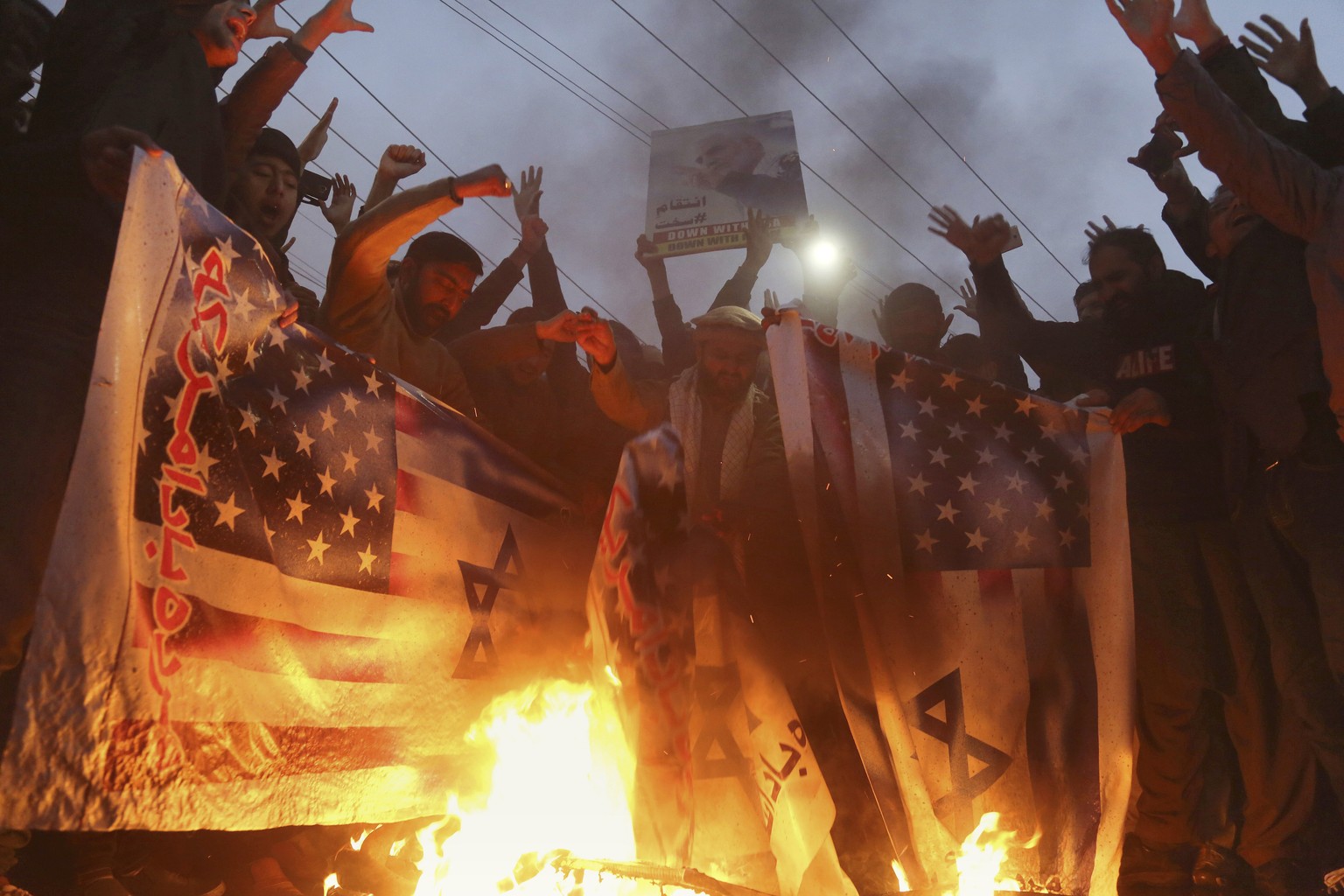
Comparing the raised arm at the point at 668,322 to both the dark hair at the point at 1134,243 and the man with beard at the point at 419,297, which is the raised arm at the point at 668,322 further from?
the dark hair at the point at 1134,243

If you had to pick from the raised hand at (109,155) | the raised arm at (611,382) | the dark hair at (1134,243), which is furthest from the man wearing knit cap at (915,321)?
the raised hand at (109,155)

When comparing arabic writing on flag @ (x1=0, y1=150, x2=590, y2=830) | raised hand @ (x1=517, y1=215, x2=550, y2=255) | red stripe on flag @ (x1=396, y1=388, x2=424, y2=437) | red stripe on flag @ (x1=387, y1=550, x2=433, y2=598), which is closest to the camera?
arabic writing on flag @ (x1=0, y1=150, x2=590, y2=830)

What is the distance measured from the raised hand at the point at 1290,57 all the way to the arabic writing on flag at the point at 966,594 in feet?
5.59

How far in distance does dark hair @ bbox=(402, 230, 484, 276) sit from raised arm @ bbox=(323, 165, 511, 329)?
0.54 meters

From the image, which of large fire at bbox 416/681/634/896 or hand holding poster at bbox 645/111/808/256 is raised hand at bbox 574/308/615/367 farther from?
hand holding poster at bbox 645/111/808/256

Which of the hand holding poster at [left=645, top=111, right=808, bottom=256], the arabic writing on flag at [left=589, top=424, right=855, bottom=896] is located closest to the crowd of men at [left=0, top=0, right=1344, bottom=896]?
the arabic writing on flag at [left=589, top=424, right=855, bottom=896]

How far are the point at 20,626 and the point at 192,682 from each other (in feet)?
1.53

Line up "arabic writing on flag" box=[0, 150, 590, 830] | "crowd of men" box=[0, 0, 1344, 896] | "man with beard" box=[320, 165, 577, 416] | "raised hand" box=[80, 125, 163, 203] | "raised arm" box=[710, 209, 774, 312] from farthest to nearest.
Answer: "raised arm" box=[710, 209, 774, 312]
"man with beard" box=[320, 165, 577, 416]
"crowd of men" box=[0, 0, 1344, 896]
"raised hand" box=[80, 125, 163, 203]
"arabic writing on flag" box=[0, 150, 590, 830]

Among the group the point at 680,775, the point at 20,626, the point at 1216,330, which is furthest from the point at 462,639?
the point at 1216,330

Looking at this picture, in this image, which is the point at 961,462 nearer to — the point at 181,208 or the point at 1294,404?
the point at 1294,404

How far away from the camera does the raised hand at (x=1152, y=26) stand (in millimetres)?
3705

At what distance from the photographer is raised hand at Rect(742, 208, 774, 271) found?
7301mm

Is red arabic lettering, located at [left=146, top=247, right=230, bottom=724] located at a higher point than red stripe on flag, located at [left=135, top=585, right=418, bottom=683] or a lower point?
higher

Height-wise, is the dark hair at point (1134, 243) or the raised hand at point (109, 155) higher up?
the dark hair at point (1134, 243)
